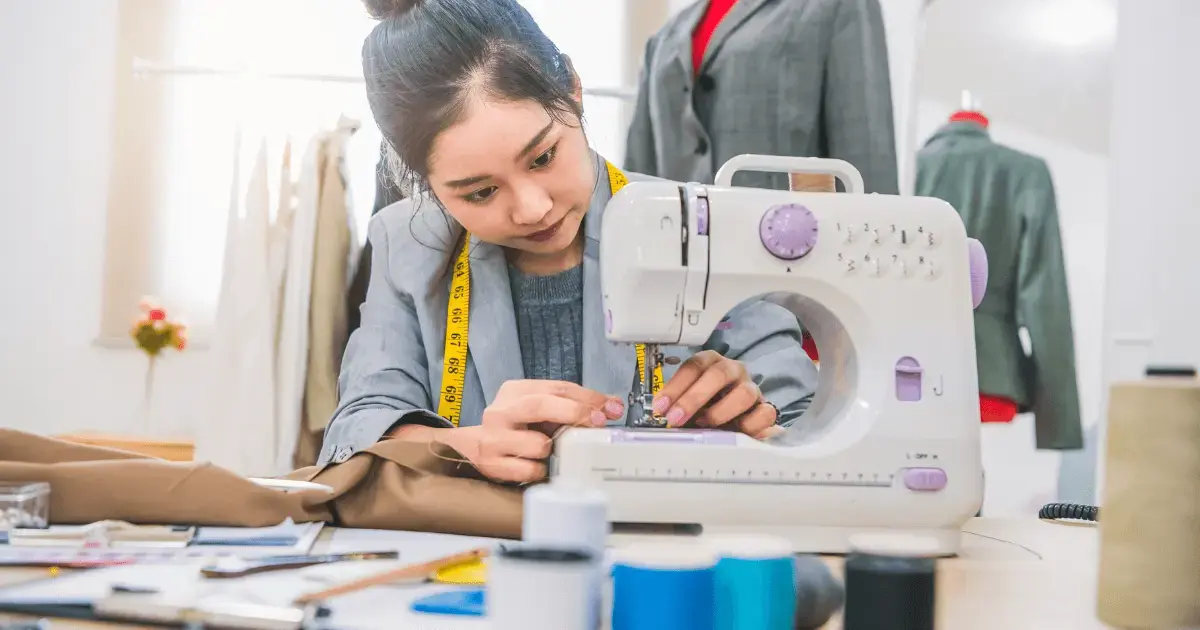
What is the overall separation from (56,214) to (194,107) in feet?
1.87

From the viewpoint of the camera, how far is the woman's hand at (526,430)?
1098mm

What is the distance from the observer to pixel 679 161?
81.6 inches

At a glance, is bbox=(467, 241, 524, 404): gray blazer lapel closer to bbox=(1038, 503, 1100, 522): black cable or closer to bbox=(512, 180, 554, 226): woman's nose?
bbox=(512, 180, 554, 226): woman's nose

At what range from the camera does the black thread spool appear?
0.55 m

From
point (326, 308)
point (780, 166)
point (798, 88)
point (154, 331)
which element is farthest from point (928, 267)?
point (154, 331)

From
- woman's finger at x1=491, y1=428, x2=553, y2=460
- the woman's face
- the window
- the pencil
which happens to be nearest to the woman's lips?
the woman's face

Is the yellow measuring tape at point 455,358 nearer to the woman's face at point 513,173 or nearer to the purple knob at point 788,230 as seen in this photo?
the woman's face at point 513,173

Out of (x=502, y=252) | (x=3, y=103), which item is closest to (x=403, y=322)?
(x=502, y=252)

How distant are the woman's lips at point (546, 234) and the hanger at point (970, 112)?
1418 millimetres

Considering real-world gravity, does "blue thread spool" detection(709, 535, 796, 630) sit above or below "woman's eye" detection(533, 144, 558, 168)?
below

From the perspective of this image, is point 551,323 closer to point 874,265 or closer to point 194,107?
point 874,265

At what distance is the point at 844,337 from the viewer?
1.11 m

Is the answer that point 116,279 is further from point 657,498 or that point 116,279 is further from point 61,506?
point 657,498

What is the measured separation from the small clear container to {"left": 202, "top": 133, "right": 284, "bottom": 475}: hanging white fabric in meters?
1.60
